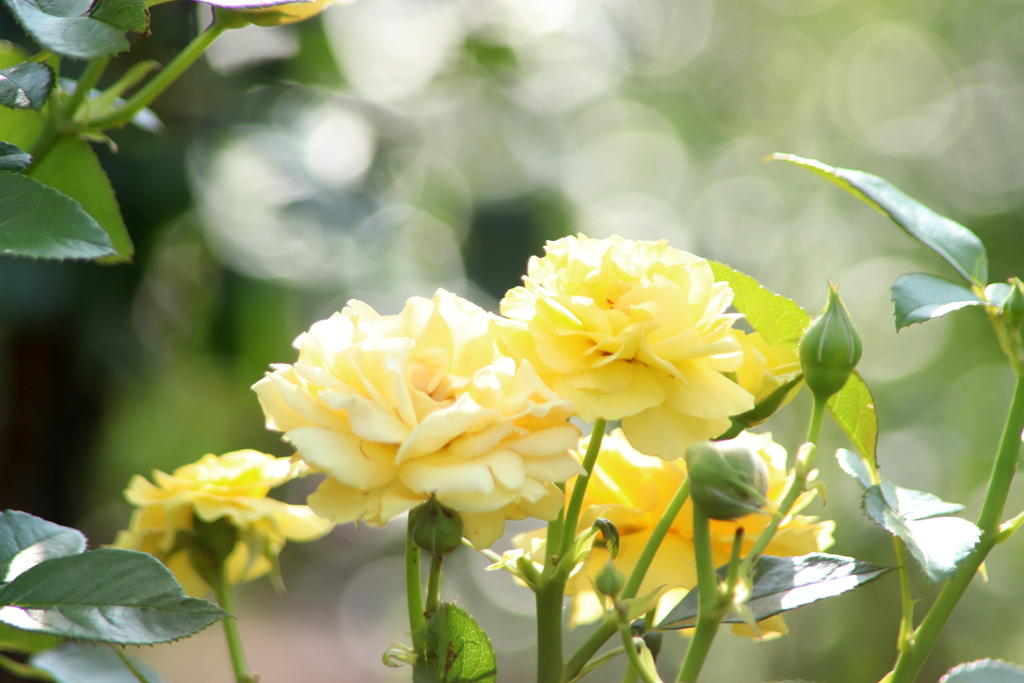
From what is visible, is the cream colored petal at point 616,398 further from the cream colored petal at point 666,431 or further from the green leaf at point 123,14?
the green leaf at point 123,14

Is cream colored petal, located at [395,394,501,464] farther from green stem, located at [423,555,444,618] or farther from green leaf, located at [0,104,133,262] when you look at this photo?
green leaf, located at [0,104,133,262]

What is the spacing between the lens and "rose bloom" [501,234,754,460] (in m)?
0.28

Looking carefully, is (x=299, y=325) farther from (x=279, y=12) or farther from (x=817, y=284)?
(x=817, y=284)

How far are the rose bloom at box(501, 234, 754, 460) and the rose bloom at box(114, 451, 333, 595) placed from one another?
0.19m

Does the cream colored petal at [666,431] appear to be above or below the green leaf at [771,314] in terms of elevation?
below

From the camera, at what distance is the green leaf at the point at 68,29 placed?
0.93 ft

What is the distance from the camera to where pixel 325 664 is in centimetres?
521

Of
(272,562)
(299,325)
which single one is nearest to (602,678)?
(299,325)

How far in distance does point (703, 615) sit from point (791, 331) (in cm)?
13

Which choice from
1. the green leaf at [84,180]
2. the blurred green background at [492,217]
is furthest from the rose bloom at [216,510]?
the blurred green background at [492,217]

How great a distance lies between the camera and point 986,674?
0.26 meters

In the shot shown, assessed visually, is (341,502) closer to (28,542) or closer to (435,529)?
(435,529)

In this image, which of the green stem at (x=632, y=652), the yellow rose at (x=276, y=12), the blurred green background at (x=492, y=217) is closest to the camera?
the green stem at (x=632, y=652)

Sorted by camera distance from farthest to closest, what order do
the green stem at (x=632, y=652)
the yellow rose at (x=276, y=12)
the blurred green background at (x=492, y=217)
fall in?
the blurred green background at (x=492, y=217), the yellow rose at (x=276, y=12), the green stem at (x=632, y=652)
